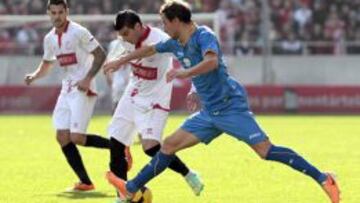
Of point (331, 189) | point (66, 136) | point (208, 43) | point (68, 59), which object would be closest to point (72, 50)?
point (68, 59)

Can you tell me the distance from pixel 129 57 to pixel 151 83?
958mm

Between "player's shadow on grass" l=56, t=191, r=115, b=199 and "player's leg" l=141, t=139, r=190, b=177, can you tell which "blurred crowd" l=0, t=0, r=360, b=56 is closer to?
"player's shadow on grass" l=56, t=191, r=115, b=199

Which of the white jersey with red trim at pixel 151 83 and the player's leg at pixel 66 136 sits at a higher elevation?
the white jersey with red trim at pixel 151 83

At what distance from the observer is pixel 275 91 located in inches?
1363

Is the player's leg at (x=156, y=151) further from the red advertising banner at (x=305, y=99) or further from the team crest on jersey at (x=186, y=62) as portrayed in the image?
the red advertising banner at (x=305, y=99)

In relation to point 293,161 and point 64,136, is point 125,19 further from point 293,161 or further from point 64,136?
point 64,136

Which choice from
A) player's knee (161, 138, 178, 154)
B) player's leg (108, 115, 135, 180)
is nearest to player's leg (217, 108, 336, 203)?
player's knee (161, 138, 178, 154)

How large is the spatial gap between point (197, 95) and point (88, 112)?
2786 mm

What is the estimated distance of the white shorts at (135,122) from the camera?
40.6ft

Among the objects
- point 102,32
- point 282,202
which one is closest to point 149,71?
point 282,202

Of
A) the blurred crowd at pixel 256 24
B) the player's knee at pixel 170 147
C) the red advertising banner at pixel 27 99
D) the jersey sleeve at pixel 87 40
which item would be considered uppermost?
the jersey sleeve at pixel 87 40

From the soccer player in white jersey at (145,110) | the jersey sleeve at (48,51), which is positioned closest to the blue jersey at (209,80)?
the soccer player in white jersey at (145,110)

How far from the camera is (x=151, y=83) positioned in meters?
12.6

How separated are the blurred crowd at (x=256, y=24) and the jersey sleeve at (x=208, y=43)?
24016 millimetres
